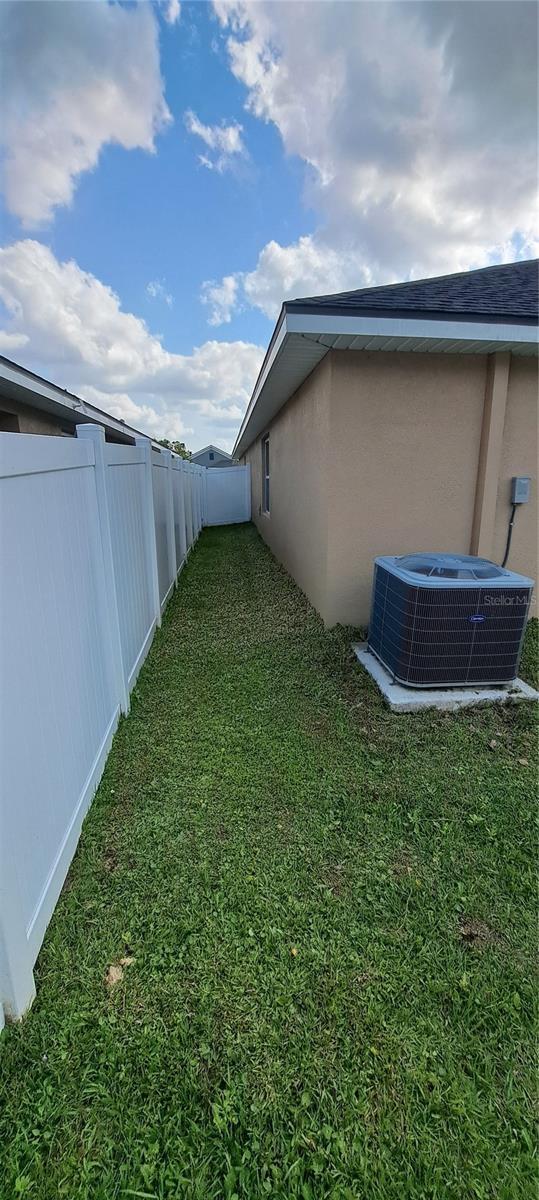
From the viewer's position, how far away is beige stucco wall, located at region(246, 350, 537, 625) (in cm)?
458

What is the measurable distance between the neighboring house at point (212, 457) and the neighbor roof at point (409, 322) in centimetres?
4050

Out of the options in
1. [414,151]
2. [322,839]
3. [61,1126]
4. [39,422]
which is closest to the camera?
[61,1126]

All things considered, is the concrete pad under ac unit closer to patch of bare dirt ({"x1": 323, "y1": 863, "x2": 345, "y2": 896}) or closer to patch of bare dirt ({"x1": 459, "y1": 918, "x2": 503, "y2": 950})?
patch of bare dirt ({"x1": 323, "y1": 863, "x2": 345, "y2": 896})

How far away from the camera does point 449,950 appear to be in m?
1.84

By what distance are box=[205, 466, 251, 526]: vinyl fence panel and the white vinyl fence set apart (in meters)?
14.5

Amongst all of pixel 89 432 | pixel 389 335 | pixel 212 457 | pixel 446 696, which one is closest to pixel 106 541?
pixel 89 432

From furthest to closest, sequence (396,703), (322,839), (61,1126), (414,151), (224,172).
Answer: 1. (224,172)
2. (414,151)
3. (396,703)
4. (322,839)
5. (61,1126)

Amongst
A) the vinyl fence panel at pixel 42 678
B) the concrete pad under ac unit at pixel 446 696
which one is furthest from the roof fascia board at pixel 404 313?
the concrete pad under ac unit at pixel 446 696

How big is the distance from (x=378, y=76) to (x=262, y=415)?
5045mm

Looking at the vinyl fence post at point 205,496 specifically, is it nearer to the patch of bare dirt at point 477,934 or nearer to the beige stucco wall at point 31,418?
the beige stucco wall at point 31,418

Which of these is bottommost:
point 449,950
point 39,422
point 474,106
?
point 449,950

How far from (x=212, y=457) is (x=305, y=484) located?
41.3 metres

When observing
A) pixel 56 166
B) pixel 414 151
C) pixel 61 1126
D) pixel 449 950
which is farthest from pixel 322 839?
pixel 56 166

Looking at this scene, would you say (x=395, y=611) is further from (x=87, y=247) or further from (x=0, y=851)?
(x=87, y=247)
